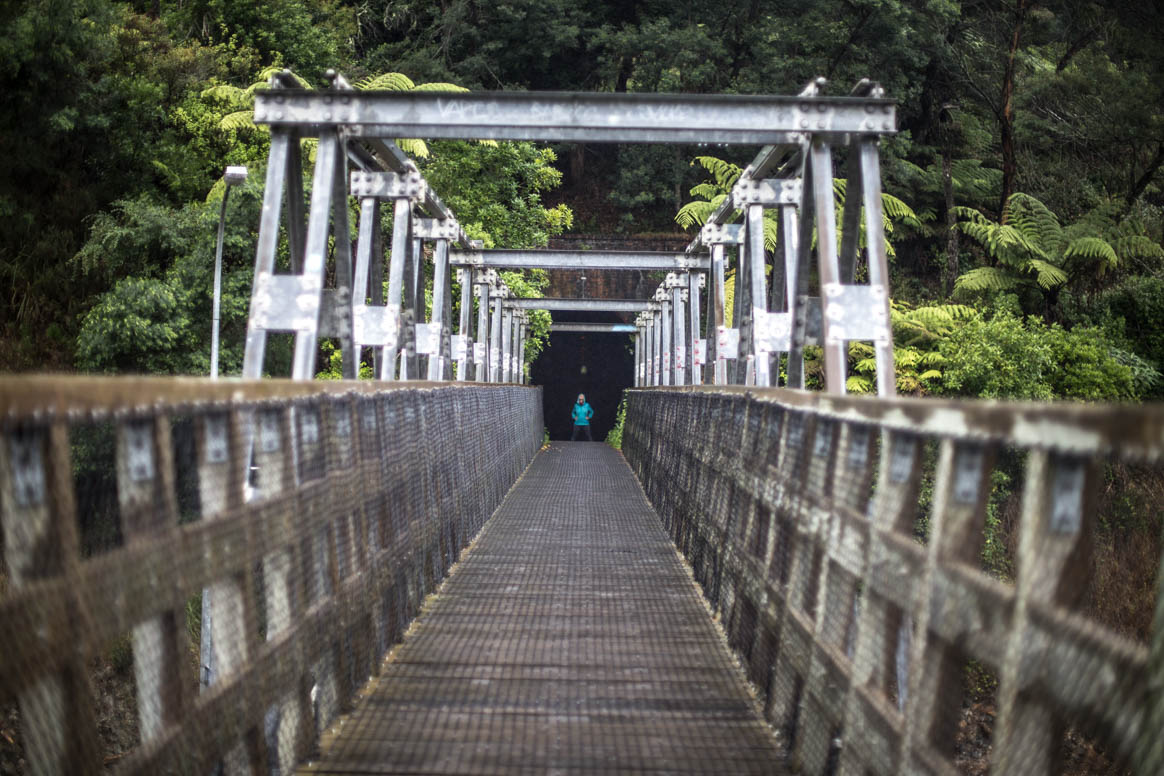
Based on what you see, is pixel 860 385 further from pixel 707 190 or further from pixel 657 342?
pixel 657 342

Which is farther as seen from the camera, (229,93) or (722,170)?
(722,170)

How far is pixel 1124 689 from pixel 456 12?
3961cm

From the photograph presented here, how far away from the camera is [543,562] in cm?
853

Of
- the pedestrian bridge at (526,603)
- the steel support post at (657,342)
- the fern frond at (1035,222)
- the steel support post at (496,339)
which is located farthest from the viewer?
the steel support post at (657,342)

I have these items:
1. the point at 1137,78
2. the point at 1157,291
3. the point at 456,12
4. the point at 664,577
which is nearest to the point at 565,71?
the point at 456,12

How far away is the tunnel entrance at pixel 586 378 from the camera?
153 ft

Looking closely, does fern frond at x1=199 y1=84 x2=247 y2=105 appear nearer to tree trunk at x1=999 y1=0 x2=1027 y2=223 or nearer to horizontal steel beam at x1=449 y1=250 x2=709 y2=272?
horizontal steel beam at x1=449 y1=250 x2=709 y2=272

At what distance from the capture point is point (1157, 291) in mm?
23078

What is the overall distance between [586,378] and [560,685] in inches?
1641

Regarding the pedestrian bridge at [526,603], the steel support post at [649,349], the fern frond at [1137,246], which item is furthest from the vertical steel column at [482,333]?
the pedestrian bridge at [526,603]

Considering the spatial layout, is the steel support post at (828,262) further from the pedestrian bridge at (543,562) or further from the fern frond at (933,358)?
the fern frond at (933,358)

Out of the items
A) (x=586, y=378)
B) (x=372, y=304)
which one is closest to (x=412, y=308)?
(x=372, y=304)

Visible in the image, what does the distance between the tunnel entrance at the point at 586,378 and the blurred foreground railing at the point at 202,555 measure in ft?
133

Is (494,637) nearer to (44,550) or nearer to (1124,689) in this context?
(44,550)
